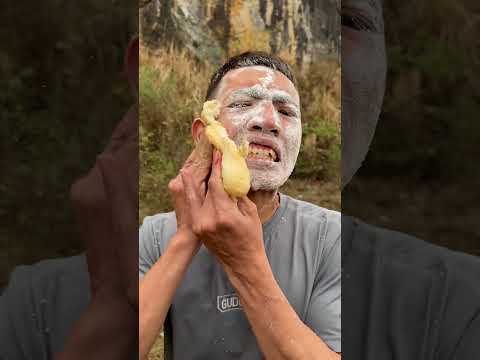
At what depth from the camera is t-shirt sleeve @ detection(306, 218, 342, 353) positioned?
6.38 feet

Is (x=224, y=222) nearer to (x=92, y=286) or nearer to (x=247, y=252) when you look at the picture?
(x=247, y=252)

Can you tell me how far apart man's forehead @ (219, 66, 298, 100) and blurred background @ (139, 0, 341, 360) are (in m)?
0.06

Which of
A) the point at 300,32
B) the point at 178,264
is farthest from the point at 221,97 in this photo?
the point at 178,264

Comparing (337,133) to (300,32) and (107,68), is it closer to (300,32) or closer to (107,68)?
(300,32)

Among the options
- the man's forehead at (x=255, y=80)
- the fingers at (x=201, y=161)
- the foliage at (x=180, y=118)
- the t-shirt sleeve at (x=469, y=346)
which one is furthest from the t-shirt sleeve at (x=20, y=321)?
the t-shirt sleeve at (x=469, y=346)

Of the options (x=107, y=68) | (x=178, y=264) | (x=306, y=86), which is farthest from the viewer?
(x=306, y=86)

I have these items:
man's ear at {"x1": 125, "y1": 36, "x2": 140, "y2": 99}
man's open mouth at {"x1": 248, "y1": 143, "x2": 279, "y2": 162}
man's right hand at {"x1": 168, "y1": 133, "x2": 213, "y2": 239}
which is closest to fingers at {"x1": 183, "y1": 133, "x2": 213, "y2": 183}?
man's right hand at {"x1": 168, "y1": 133, "x2": 213, "y2": 239}

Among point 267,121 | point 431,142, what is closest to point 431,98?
point 431,142

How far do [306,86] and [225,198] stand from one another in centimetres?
52

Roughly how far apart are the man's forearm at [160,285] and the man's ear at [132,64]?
48cm

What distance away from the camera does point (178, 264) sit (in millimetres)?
1938

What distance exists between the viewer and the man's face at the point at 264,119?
1988 mm

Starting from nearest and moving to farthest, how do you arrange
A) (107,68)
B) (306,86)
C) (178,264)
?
(107,68) < (178,264) < (306,86)

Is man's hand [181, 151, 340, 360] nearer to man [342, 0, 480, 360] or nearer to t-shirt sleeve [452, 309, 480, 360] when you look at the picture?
man [342, 0, 480, 360]
